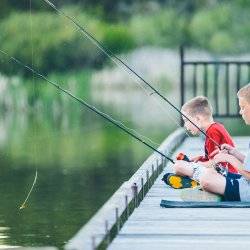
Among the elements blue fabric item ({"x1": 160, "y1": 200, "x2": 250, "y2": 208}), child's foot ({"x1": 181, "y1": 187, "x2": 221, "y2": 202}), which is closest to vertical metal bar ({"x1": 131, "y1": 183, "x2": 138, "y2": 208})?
blue fabric item ({"x1": 160, "y1": 200, "x2": 250, "y2": 208})

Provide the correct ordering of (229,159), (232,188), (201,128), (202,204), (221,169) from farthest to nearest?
(201,128) → (221,169) → (202,204) → (232,188) → (229,159)

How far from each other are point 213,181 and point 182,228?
0.74 meters

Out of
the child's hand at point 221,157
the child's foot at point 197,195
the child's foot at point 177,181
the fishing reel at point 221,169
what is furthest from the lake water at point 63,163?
the child's hand at point 221,157

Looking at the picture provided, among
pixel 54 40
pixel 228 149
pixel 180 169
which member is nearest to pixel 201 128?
pixel 180 169

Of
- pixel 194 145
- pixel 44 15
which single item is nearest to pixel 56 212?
pixel 194 145

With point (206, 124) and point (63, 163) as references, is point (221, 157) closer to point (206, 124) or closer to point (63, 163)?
point (206, 124)

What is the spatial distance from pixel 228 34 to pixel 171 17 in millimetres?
1505

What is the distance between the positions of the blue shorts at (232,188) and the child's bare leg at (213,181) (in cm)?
2

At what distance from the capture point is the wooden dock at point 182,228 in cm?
779

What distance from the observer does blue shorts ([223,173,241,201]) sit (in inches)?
353

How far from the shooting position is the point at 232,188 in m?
8.99

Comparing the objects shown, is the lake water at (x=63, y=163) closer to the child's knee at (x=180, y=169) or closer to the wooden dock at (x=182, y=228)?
the child's knee at (x=180, y=169)

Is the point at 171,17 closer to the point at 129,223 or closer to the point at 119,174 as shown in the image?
the point at 119,174

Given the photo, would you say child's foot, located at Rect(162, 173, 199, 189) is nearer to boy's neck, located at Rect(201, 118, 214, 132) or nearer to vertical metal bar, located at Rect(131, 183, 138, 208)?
boy's neck, located at Rect(201, 118, 214, 132)
